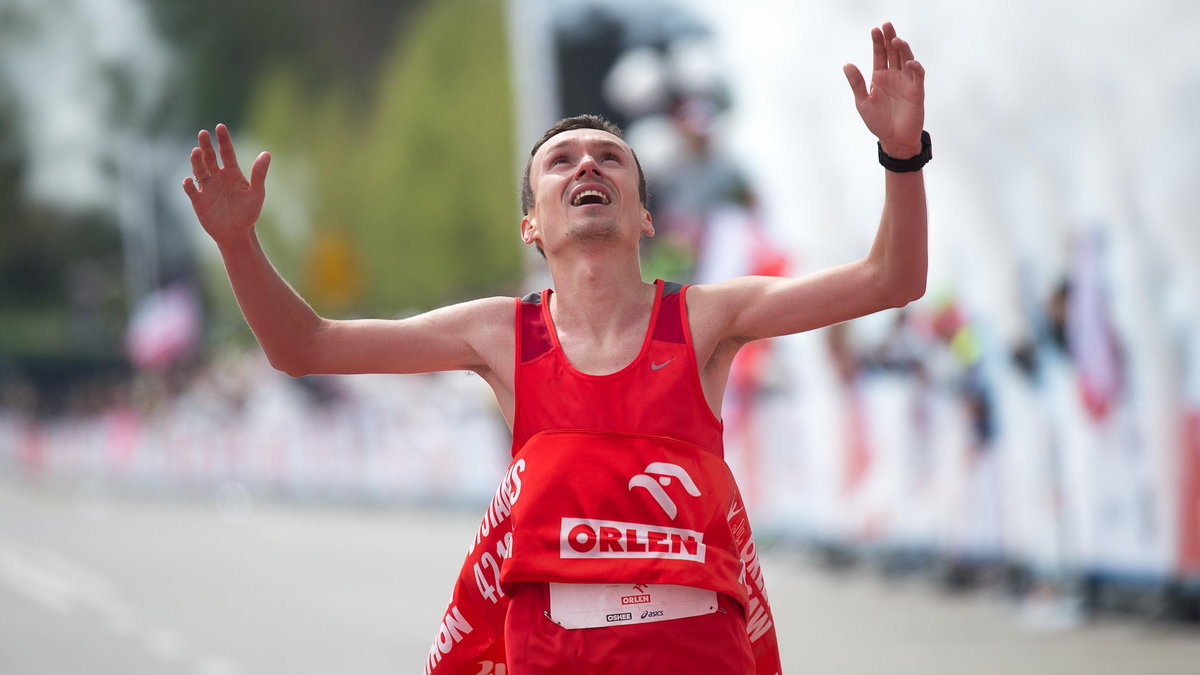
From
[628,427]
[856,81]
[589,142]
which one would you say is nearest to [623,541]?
[628,427]

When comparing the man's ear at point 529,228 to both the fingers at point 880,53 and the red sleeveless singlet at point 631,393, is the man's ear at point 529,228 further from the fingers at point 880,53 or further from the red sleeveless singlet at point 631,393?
the fingers at point 880,53

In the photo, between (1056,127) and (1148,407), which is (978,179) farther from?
(1148,407)

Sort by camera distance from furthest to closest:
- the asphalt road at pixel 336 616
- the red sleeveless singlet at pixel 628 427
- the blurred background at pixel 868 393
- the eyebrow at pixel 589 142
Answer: the blurred background at pixel 868 393
the asphalt road at pixel 336 616
the eyebrow at pixel 589 142
the red sleeveless singlet at pixel 628 427

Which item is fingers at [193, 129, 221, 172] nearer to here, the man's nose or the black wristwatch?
the man's nose

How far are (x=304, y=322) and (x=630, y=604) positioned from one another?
87 cm

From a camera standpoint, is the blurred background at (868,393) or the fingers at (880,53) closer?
the fingers at (880,53)

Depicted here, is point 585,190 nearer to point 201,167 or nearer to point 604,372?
point 604,372

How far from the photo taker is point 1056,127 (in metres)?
10.4

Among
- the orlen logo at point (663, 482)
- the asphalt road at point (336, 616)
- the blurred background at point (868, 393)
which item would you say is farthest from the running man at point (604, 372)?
the blurred background at point (868, 393)

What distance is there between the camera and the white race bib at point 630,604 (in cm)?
336

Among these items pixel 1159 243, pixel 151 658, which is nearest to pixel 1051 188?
pixel 1159 243

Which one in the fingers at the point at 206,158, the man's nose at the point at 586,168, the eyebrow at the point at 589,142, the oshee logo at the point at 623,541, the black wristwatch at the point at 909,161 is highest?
the eyebrow at the point at 589,142

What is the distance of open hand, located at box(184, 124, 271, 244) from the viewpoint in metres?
3.50

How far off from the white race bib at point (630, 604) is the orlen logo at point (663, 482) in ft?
0.49
